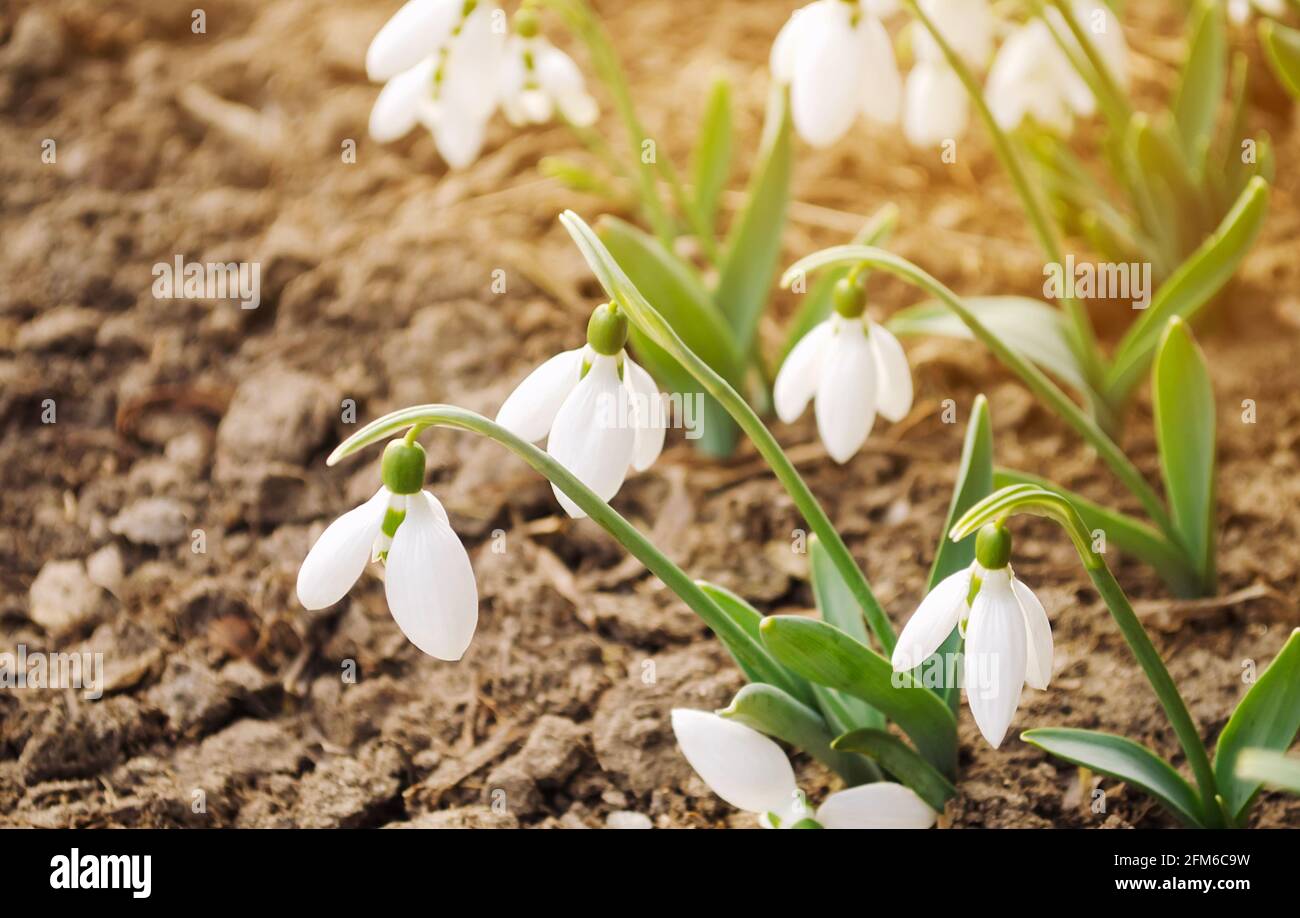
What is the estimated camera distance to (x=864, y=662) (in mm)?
1057

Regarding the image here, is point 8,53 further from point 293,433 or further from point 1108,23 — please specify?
point 1108,23

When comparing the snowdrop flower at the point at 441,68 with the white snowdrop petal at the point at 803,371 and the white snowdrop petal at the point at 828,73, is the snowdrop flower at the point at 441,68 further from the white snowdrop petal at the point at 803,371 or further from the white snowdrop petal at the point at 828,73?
the white snowdrop petal at the point at 803,371

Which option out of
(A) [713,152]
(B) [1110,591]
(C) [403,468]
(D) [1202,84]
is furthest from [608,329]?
(D) [1202,84]

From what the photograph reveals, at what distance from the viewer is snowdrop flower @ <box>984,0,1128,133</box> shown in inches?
65.5

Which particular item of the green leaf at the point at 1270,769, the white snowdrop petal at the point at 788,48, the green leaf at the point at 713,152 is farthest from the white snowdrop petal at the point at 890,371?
the green leaf at the point at 713,152

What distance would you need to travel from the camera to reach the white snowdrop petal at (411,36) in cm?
125

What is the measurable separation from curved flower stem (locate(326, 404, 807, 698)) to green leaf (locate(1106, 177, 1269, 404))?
666mm

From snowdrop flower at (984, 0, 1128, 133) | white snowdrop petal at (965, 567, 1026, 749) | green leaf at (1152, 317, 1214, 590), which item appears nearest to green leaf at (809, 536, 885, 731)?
white snowdrop petal at (965, 567, 1026, 749)

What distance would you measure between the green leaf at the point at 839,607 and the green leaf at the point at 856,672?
0.14 ft

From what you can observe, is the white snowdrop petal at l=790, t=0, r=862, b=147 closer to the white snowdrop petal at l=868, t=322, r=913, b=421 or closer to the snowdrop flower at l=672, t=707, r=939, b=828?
the white snowdrop petal at l=868, t=322, r=913, b=421

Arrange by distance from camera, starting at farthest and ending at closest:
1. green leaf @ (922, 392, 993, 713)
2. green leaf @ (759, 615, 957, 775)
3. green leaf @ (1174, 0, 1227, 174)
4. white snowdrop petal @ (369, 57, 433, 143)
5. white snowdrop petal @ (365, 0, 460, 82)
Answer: green leaf @ (1174, 0, 1227, 174)
white snowdrop petal @ (369, 57, 433, 143)
white snowdrop petal @ (365, 0, 460, 82)
green leaf @ (922, 392, 993, 713)
green leaf @ (759, 615, 957, 775)
